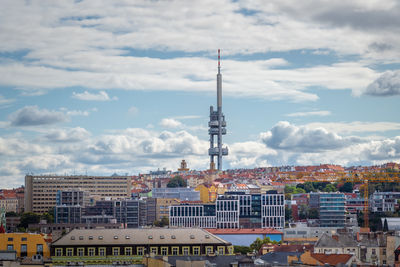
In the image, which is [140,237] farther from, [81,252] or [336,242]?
[336,242]

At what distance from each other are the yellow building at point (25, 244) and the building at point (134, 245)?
4.48ft

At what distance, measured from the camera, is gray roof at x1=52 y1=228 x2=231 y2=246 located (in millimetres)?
87500

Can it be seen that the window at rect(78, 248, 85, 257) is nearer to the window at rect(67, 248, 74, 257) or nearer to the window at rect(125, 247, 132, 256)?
the window at rect(67, 248, 74, 257)

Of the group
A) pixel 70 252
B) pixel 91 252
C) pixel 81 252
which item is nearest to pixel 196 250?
pixel 91 252

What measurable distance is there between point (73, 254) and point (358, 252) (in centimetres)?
2428

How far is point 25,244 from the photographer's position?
288 ft

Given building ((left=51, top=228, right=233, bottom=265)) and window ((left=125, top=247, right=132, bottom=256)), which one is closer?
building ((left=51, top=228, right=233, bottom=265))

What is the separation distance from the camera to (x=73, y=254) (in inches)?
3401

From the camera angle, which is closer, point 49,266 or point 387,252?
point 49,266

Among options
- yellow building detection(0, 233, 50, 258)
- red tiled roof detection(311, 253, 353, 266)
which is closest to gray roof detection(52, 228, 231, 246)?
yellow building detection(0, 233, 50, 258)

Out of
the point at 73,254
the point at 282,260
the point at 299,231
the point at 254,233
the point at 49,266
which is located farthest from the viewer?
the point at 254,233

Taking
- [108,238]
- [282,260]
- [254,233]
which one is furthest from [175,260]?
[254,233]

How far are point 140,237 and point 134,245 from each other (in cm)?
138

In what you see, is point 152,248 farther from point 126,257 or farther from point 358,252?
point 358,252
